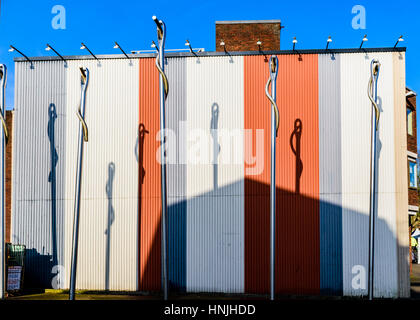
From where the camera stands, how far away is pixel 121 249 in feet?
66.5

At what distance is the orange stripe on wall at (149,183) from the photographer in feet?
65.9

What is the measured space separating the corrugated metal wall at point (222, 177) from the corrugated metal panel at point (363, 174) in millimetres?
41

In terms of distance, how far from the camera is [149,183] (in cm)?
2053

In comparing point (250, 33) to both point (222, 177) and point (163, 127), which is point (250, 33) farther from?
point (163, 127)

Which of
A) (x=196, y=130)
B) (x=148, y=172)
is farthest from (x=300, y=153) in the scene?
(x=148, y=172)

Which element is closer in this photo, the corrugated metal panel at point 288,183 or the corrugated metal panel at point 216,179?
the corrugated metal panel at point 288,183

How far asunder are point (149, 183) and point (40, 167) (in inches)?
192

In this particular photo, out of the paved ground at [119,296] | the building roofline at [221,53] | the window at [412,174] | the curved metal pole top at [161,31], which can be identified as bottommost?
the paved ground at [119,296]

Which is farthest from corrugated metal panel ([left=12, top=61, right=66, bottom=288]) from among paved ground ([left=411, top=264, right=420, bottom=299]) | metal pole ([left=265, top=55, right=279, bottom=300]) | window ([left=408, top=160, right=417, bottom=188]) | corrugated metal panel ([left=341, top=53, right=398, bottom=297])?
window ([left=408, top=160, right=417, bottom=188])

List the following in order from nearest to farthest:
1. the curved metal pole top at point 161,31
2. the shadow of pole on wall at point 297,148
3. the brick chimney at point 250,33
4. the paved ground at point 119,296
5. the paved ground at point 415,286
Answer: the curved metal pole top at point 161,31, the paved ground at point 119,296, the shadow of pole on wall at point 297,148, the paved ground at point 415,286, the brick chimney at point 250,33

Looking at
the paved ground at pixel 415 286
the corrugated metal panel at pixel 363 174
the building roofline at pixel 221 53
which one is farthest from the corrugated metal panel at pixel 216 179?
the paved ground at pixel 415 286

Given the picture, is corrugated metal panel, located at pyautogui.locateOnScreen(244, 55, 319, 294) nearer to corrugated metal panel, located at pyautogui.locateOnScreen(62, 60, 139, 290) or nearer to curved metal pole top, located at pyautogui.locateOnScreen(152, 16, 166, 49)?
corrugated metal panel, located at pyautogui.locateOnScreen(62, 60, 139, 290)

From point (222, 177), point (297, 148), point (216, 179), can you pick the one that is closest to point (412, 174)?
point (297, 148)

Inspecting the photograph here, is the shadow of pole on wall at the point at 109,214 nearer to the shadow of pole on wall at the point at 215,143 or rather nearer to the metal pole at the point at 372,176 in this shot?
the shadow of pole on wall at the point at 215,143
